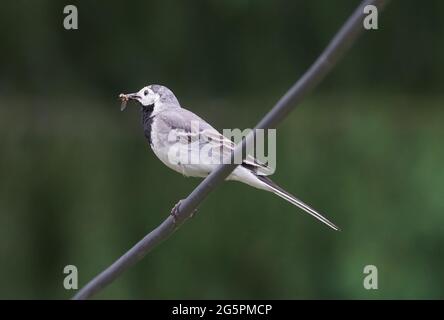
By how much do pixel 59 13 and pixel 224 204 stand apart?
5.87ft

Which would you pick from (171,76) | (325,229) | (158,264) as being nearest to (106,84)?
(171,76)

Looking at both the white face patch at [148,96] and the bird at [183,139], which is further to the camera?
the white face patch at [148,96]

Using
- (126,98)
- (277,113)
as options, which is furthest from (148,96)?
(277,113)

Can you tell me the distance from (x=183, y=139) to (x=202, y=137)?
8cm

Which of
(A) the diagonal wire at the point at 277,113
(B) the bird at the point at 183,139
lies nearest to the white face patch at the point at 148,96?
(B) the bird at the point at 183,139

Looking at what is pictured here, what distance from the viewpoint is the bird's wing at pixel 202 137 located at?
135 inches

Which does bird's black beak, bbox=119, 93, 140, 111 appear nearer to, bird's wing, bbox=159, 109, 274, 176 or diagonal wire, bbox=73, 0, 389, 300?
bird's wing, bbox=159, 109, 274, 176

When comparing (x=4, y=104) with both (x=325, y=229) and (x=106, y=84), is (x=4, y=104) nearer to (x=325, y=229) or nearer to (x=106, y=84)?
(x=106, y=84)

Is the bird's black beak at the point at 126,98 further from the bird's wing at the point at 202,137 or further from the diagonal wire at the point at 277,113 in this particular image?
the diagonal wire at the point at 277,113

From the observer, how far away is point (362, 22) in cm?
187

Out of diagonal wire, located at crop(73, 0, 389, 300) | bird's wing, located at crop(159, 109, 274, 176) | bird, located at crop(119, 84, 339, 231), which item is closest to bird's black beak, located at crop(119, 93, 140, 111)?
bird, located at crop(119, 84, 339, 231)

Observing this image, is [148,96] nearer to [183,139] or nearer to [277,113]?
[183,139]

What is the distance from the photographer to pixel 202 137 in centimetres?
349

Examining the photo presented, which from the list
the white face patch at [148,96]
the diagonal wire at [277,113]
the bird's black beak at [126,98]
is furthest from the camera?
the white face patch at [148,96]
